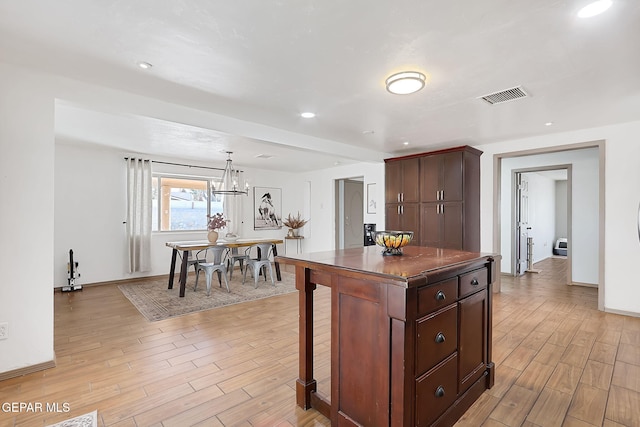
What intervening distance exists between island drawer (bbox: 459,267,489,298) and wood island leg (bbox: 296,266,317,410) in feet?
2.90

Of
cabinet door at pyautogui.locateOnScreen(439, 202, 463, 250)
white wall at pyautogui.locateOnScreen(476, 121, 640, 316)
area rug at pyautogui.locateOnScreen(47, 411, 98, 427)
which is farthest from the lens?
cabinet door at pyautogui.locateOnScreen(439, 202, 463, 250)

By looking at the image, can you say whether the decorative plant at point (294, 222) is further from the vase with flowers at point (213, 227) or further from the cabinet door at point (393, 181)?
the cabinet door at point (393, 181)

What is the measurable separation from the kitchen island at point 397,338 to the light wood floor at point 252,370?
230 mm

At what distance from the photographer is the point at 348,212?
26.0 ft

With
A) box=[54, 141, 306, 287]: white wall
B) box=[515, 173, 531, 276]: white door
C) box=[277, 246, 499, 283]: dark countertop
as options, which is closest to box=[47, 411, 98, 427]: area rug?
box=[277, 246, 499, 283]: dark countertop

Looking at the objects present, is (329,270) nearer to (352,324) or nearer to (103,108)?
(352,324)

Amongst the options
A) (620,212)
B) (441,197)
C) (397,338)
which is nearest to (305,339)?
(397,338)

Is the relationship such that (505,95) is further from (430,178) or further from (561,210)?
(561,210)

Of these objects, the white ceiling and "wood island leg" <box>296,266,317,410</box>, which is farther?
"wood island leg" <box>296,266,317,410</box>

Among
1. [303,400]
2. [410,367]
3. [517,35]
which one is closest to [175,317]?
[303,400]

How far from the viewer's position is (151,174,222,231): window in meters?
5.92

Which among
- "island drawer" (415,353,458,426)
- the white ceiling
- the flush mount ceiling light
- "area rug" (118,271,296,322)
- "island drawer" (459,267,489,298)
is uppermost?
the white ceiling

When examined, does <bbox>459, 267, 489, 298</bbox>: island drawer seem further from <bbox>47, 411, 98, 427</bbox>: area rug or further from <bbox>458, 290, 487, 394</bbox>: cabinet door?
<bbox>47, 411, 98, 427</bbox>: area rug

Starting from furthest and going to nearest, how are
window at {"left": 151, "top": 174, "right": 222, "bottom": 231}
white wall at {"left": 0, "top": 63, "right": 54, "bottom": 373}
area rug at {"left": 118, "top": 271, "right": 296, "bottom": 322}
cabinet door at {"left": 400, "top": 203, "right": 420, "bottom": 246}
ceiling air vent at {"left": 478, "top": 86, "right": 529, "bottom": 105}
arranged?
1. window at {"left": 151, "top": 174, "right": 222, "bottom": 231}
2. cabinet door at {"left": 400, "top": 203, "right": 420, "bottom": 246}
3. area rug at {"left": 118, "top": 271, "right": 296, "bottom": 322}
4. ceiling air vent at {"left": 478, "top": 86, "right": 529, "bottom": 105}
5. white wall at {"left": 0, "top": 63, "right": 54, "bottom": 373}
